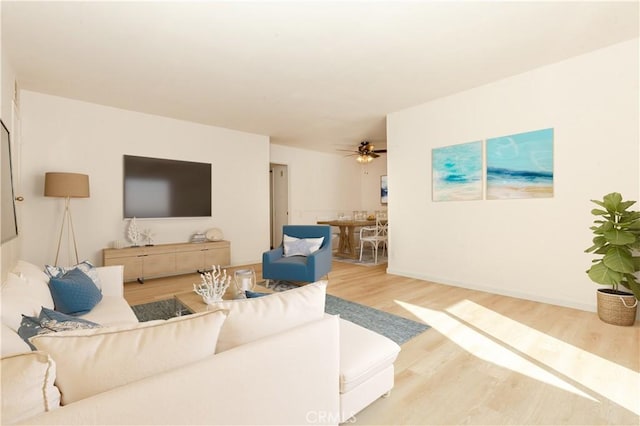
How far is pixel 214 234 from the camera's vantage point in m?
5.26

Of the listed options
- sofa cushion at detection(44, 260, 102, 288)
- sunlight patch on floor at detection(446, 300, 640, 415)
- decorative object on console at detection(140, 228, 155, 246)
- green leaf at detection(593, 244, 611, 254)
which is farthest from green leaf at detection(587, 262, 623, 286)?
decorative object on console at detection(140, 228, 155, 246)

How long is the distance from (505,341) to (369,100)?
3.29m

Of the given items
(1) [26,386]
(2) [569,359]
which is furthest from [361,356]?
(2) [569,359]

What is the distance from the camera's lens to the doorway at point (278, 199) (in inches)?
290

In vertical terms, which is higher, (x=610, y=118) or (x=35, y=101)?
(x=35, y=101)

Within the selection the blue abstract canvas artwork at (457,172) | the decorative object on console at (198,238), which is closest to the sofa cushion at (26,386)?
the blue abstract canvas artwork at (457,172)

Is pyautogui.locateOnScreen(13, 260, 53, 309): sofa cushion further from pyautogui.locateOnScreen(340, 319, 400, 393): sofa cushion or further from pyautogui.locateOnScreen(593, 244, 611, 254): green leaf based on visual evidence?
pyautogui.locateOnScreen(593, 244, 611, 254): green leaf

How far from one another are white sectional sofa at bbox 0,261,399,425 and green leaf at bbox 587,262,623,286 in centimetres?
259

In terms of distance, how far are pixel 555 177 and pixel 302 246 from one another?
309 centimetres

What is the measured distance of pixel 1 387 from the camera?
0.64 metres

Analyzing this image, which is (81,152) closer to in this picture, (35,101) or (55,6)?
(35,101)

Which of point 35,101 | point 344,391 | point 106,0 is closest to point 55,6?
point 106,0

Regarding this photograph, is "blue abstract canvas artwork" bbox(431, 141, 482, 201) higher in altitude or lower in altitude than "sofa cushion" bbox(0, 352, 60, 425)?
higher

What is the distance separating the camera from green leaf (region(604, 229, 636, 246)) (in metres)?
2.53
